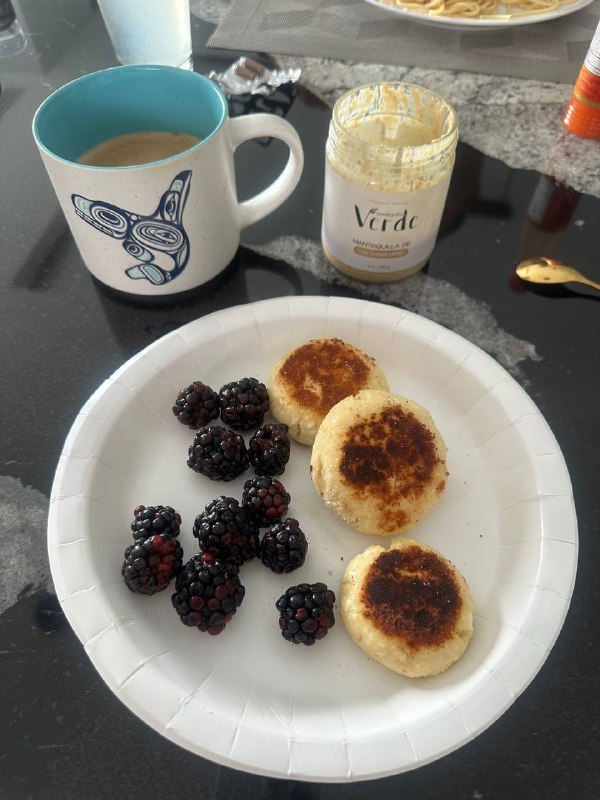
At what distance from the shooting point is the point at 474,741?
1.91ft

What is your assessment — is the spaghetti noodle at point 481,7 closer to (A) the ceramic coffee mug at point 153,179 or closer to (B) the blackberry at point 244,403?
(A) the ceramic coffee mug at point 153,179

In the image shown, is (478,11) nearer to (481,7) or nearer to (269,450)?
(481,7)

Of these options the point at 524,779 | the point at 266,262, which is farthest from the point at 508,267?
the point at 524,779

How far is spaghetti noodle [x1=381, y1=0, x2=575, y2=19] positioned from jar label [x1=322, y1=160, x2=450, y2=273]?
769 mm

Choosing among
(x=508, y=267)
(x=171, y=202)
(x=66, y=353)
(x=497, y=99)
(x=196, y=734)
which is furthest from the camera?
(x=497, y=99)

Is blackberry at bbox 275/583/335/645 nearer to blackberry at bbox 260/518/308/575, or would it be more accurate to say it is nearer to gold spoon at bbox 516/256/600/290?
blackberry at bbox 260/518/308/575

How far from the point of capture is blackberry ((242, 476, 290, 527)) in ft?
2.22

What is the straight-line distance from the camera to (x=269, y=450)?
71cm

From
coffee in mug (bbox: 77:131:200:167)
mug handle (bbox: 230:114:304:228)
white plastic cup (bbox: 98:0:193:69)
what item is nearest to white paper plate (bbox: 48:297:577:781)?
mug handle (bbox: 230:114:304:228)

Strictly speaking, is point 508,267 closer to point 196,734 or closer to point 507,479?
point 507,479

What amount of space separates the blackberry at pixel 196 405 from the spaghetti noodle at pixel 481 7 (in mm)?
1110

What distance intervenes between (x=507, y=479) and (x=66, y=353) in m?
0.68

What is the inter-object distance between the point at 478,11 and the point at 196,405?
1.24 m

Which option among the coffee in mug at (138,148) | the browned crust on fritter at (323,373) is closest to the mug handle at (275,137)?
the coffee in mug at (138,148)
